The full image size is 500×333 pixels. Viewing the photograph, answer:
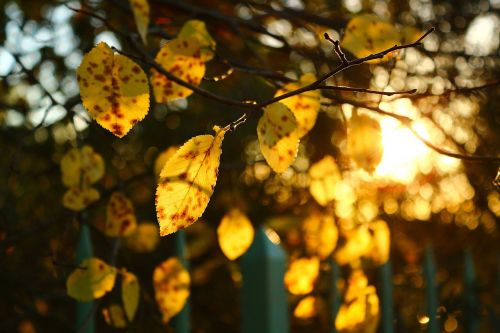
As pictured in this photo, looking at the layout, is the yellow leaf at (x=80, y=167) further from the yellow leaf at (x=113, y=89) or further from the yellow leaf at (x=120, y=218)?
the yellow leaf at (x=113, y=89)

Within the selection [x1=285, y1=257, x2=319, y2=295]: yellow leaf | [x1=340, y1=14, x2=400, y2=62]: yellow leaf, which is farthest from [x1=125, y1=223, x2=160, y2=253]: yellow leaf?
[x1=340, y1=14, x2=400, y2=62]: yellow leaf

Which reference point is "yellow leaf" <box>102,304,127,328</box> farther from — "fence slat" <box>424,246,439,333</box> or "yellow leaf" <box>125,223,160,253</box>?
"fence slat" <box>424,246,439,333</box>

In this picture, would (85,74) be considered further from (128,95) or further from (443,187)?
(443,187)

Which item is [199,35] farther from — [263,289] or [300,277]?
[300,277]

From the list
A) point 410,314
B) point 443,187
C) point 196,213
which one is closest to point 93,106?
point 196,213

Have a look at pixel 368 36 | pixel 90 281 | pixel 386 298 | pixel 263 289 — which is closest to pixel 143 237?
pixel 386 298
